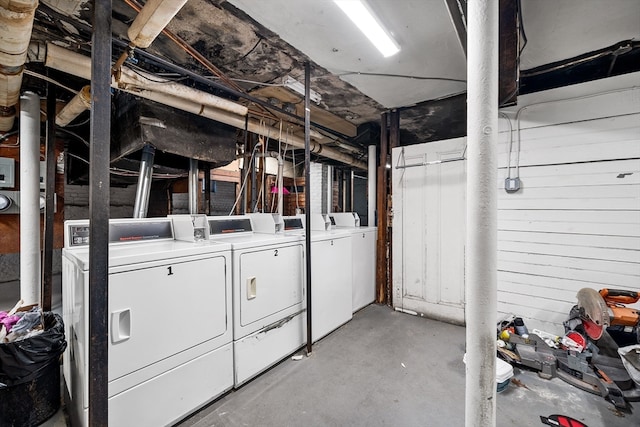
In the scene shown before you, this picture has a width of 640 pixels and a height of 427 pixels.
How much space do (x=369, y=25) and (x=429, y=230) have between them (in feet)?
8.01

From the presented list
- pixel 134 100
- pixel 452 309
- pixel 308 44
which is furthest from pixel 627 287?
pixel 134 100

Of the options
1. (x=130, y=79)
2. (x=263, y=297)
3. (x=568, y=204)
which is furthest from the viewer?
(x=568, y=204)

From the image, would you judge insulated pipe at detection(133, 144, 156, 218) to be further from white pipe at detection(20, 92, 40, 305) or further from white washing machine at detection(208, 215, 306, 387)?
white pipe at detection(20, 92, 40, 305)

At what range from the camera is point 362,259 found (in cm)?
364

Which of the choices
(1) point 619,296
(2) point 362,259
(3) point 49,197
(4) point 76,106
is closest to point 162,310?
(3) point 49,197

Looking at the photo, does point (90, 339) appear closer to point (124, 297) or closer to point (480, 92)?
point (124, 297)

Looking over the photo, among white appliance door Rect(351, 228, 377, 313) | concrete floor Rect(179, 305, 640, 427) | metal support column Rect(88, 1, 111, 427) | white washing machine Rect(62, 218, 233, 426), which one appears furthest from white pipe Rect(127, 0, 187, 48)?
white appliance door Rect(351, 228, 377, 313)

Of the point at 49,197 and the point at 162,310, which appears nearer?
the point at 162,310

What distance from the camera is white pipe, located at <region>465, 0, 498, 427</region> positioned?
100 centimetres

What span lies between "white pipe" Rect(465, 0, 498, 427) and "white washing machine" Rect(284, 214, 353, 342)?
69.8 inches

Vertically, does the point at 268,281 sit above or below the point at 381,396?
above

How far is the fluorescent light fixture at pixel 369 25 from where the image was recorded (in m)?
1.73

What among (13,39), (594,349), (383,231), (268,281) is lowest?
(594,349)

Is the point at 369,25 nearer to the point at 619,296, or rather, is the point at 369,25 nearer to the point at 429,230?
the point at 429,230
